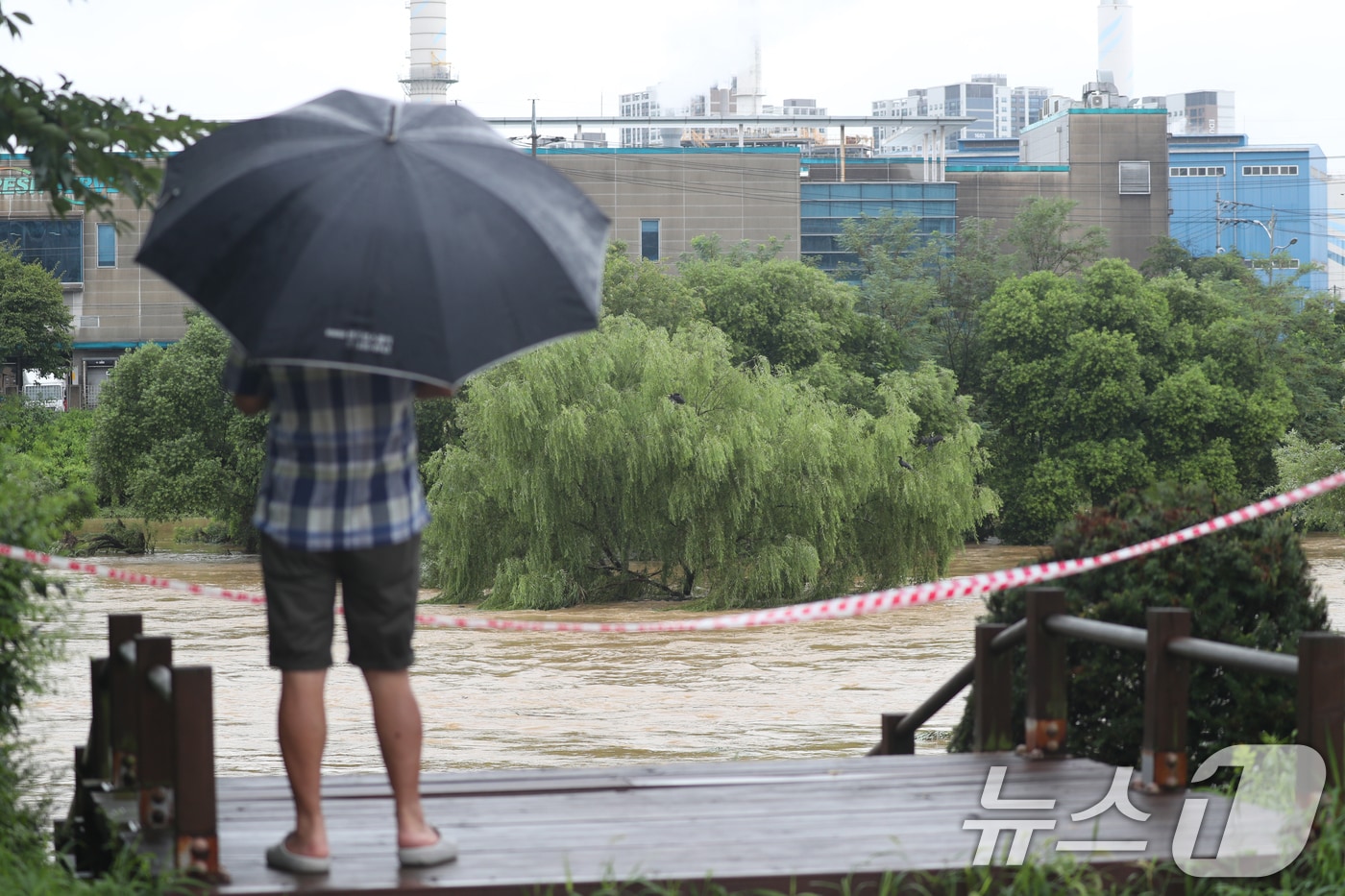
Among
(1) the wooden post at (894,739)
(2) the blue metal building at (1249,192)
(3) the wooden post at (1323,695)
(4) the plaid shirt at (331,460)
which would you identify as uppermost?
(2) the blue metal building at (1249,192)

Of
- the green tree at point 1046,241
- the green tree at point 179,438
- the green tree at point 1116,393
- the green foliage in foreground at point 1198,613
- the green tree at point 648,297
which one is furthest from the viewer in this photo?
the green tree at point 1046,241

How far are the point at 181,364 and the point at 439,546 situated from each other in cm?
1693

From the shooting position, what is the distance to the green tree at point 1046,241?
52219 millimetres

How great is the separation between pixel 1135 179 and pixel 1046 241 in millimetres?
31298

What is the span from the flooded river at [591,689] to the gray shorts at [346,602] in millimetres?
1849

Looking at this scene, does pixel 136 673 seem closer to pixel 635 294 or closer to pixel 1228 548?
pixel 1228 548

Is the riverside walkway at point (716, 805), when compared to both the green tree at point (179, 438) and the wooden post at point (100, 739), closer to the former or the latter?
the wooden post at point (100, 739)

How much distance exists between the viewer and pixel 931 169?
8425 cm

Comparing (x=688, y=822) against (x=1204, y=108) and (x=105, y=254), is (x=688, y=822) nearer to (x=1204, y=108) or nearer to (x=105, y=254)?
(x=105, y=254)

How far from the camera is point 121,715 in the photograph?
4.62m

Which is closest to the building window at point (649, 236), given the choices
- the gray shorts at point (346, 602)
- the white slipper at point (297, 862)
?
the gray shorts at point (346, 602)

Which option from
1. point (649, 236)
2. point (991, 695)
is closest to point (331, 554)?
point (991, 695)

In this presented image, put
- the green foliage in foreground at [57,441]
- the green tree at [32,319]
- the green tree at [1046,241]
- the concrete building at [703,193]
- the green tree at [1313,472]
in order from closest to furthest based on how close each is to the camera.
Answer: the green tree at [1313,472]
the green foliage in foreground at [57,441]
the green tree at [1046,241]
the green tree at [32,319]
the concrete building at [703,193]

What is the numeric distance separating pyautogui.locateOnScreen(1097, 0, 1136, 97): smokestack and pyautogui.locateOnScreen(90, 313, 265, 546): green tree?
9733 cm
